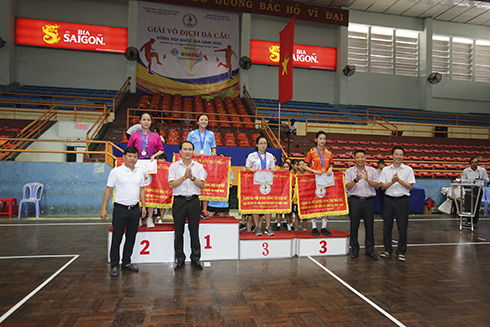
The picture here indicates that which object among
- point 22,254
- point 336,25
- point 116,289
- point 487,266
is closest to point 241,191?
point 116,289

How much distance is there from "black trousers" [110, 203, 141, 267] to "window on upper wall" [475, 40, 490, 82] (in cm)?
2456

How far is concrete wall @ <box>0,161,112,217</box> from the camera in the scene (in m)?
8.20

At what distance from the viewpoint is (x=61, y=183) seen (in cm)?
836

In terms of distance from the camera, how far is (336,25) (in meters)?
18.6

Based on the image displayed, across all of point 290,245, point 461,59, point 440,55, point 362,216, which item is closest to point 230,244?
point 290,245

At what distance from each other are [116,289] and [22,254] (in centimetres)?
244

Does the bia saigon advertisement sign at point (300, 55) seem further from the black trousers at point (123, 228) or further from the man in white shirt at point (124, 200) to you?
the black trousers at point (123, 228)

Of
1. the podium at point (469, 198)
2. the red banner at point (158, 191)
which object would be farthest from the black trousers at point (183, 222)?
the podium at point (469, 198)

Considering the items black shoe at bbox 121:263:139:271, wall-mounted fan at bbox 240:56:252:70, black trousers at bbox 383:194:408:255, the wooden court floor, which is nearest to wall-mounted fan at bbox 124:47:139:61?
wall-mounted fan at bbox 240:56:252:70

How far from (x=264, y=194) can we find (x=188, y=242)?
4.88 ft

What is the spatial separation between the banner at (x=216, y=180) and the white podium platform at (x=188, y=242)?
0.49 metres

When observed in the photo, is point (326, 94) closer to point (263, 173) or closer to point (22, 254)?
point (263, 173)

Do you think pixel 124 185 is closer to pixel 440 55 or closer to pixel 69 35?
pixel 69 35

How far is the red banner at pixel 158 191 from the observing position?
16.1 ft
